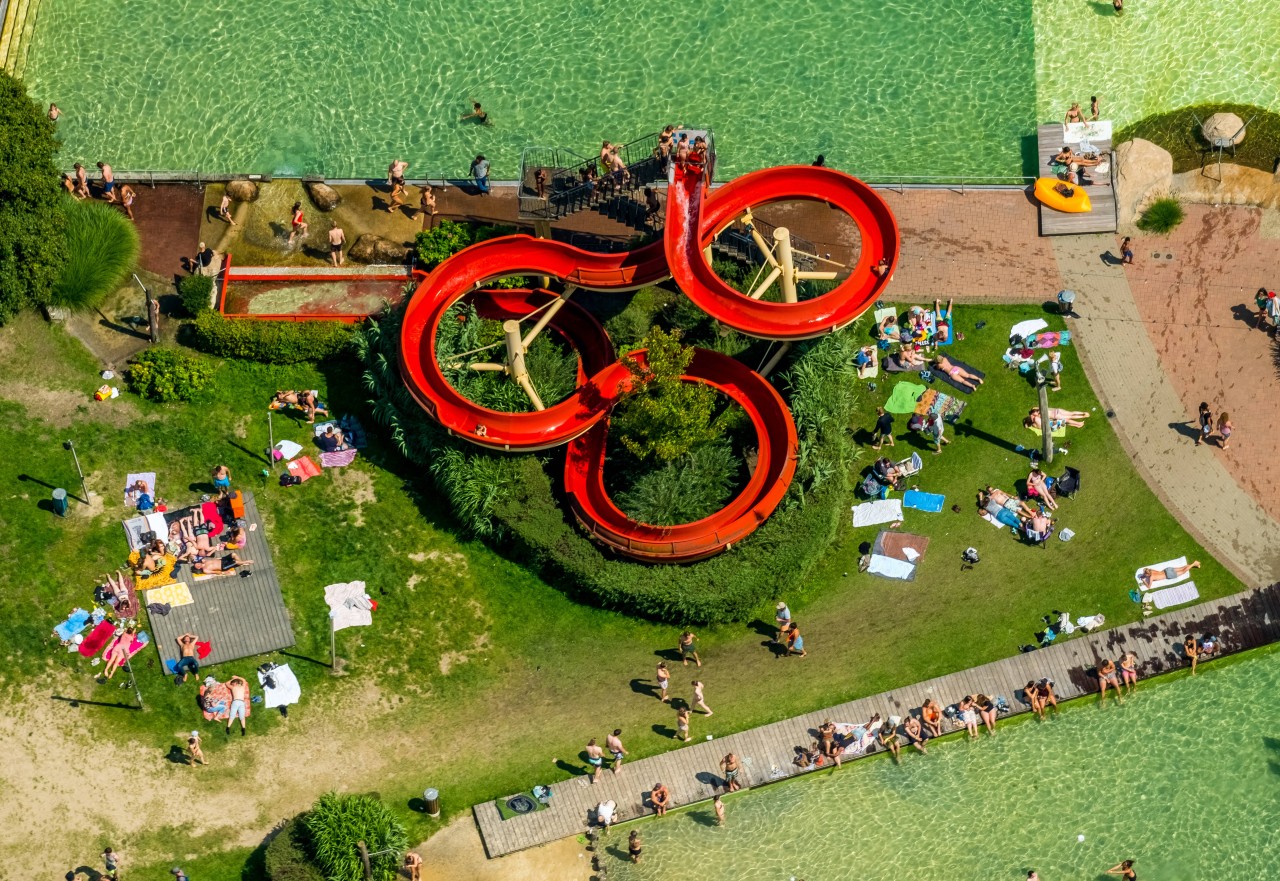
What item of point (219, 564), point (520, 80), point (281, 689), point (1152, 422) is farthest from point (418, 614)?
point (1152, 422)

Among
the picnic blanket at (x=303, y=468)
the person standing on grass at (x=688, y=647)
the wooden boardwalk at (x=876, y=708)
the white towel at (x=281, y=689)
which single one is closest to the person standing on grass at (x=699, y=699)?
the person standing on grass at (x=688, y=647)

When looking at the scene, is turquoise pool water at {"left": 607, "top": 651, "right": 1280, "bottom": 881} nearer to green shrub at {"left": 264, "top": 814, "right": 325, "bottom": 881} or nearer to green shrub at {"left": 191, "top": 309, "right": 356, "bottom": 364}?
green shrub at {"left": 264, "top": 814, "right": 325, "bottom": 881}

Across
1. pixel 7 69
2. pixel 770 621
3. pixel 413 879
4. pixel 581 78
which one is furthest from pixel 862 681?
pixel 7 69

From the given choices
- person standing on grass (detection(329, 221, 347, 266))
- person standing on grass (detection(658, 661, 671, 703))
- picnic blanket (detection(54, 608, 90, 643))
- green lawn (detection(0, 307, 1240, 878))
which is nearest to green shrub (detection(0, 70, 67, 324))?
green lawn (detection(0, 307, 1240, 878))

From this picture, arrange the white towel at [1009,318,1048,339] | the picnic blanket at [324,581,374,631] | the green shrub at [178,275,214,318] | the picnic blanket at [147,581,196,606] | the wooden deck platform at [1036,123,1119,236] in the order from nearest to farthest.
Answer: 1. the picnic blanket at [147,581,196,606]
2. the picnic blanket at [324,581,374,631]
3. the green shrub at [178,275,214,318]
4. the white towel at [1009,318,1048,339]
5. the wooden deck platform at [1036,123,1119,236]

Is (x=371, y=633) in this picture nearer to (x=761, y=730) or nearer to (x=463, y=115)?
(x=761, y=730)
